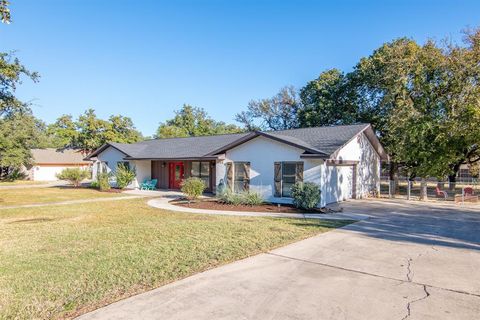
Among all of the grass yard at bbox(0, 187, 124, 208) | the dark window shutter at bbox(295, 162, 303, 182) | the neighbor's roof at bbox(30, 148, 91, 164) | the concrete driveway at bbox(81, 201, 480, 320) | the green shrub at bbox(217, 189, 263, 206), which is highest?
the neighbor's roof at bbox(30, 148, 91, 164)

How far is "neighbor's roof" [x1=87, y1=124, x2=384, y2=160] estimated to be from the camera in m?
15.8

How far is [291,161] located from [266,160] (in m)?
1.48

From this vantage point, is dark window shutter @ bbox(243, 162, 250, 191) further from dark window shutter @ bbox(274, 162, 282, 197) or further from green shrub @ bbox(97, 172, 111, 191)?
green shrub @ bbox(97, 172, 111, 191)

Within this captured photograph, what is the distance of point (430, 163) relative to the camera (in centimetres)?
1883

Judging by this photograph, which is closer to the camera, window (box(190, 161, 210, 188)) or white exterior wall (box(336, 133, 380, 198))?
white exterior wall (box(336, 133, 380, 198))

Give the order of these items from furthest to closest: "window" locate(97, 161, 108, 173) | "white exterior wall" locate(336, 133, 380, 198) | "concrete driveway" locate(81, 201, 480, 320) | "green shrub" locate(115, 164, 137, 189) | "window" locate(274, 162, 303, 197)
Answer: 1. "window" locate(97, 161, 108, 173)
2. "green shrub" locate(115, 164, 137, 189)
3. "white exterior wall" locate(336, 133, 380, 198)
4. "window" locate(274, 162, 303, 197)
5. "concrete driveway" locate(81, 201, 480, 320)

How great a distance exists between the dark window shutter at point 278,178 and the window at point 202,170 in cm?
725

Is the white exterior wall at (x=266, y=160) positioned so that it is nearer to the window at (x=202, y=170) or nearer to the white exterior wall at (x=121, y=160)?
the window at (x=202, y=170)

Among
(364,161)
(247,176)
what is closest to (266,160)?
(247,176)

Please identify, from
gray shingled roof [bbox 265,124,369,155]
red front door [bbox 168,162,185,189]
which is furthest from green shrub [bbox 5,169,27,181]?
gray shingled roof [bbox 265,124,369,155]

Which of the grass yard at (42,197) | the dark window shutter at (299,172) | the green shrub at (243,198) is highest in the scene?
the dark window shutter at (299,172)

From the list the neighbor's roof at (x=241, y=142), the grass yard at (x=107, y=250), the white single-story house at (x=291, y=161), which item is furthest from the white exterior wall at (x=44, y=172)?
the grass yard at (x=107, y=250)

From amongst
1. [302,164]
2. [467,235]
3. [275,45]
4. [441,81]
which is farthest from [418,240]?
[275,45]

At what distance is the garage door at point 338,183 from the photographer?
15867 mm
